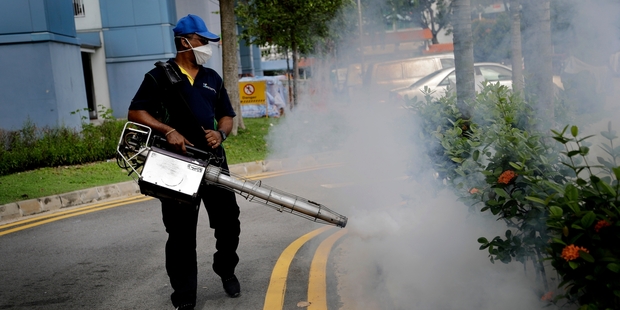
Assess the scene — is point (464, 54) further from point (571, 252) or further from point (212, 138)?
→ point (571, 252)

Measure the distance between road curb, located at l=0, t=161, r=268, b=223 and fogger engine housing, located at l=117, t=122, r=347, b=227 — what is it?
4764 mm

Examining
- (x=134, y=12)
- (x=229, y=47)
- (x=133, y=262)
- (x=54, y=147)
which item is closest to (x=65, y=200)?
(x=54, y=147)

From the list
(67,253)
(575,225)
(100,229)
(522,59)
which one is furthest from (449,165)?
(100,229)

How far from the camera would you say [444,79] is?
332 inches

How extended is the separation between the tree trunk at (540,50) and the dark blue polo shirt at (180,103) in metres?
1.95

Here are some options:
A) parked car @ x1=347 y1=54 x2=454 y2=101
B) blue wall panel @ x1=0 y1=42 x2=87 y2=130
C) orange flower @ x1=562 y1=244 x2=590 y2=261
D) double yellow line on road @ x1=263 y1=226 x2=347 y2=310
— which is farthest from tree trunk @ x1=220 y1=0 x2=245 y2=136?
orange flower @ x1=562 y1=244 x2=590 y2=261

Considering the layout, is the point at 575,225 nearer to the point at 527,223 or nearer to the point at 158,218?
the point at 527,223

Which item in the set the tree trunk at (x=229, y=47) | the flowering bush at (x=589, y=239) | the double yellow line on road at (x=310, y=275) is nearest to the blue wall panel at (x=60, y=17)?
the tree trunk at (x=229, y=47)

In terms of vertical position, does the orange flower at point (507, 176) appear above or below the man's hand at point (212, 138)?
below

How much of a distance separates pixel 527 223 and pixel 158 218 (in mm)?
5031

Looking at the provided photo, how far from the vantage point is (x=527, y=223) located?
9.10 feet

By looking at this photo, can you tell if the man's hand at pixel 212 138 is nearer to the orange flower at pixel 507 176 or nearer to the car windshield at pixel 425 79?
the orange flower at pixel 507 176

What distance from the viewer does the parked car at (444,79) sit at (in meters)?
5.67

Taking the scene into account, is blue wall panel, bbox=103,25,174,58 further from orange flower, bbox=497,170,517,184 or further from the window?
orange flower, bbox=497,170,517,184
